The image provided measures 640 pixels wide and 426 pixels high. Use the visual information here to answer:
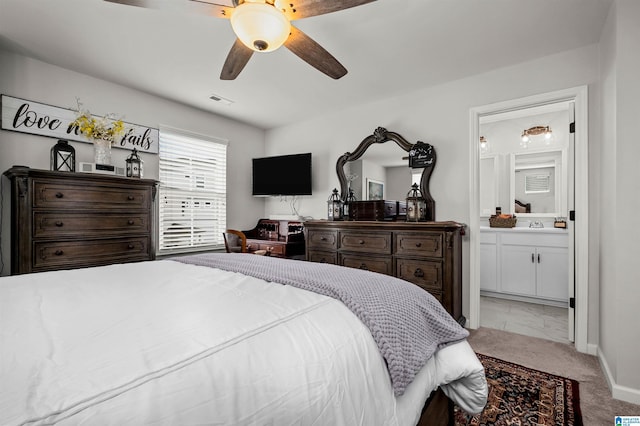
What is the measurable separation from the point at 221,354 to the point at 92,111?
3.39m

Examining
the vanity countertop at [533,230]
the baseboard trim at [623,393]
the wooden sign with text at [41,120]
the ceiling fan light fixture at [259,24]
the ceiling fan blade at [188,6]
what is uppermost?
the ceiling fan blade at [188,6]

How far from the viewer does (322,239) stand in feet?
11.4

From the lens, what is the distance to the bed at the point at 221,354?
1.72 ft

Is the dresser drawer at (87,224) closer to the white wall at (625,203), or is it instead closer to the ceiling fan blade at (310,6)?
the ceiling fan blade at (310,6)

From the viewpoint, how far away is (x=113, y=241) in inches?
106

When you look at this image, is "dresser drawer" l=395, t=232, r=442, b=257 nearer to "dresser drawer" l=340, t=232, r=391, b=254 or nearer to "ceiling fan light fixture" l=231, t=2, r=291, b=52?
"dresser drawer" l=340, t=232, r=391, b=254

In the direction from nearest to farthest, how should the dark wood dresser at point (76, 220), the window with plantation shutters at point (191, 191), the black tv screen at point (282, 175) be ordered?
1. the dark wood dresser at point (76, 220)
2. the window with plantation shutters at point (191, 191)
3. the black tv screen at point (282, 175)

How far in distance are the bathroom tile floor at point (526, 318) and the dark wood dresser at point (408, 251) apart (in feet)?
1.86

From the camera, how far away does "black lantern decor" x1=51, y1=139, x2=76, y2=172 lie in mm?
2613

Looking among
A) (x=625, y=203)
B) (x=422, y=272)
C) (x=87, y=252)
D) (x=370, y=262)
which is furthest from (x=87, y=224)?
(x=625, y=203)

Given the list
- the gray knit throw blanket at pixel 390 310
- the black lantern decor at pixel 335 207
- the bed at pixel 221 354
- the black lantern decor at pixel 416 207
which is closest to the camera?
the bed at pixel 221 354

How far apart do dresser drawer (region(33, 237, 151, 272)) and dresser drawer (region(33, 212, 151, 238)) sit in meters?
0.07

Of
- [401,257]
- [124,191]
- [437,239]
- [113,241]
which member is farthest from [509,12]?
[113,241]

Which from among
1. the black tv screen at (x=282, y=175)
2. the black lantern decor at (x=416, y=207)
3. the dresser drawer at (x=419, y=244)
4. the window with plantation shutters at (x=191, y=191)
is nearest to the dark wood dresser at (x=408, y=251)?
the dresser drawer at (x=419, y=244)
